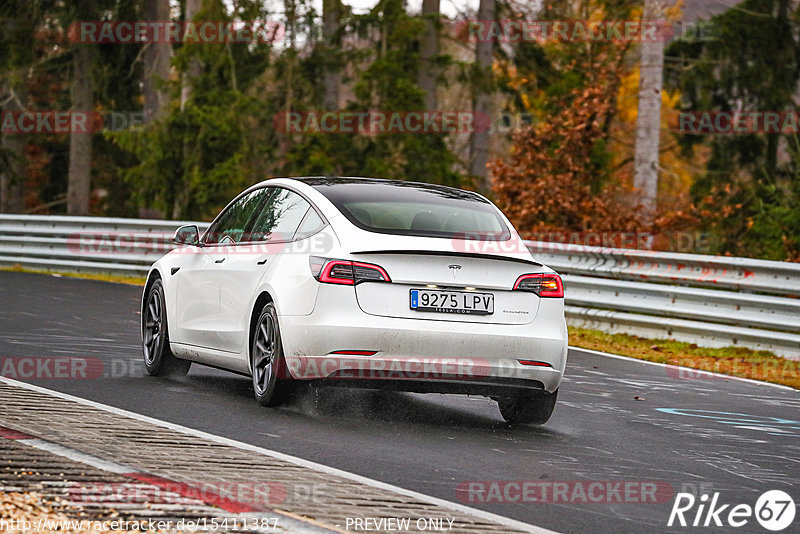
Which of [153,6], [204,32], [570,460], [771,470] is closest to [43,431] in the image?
[570,460]

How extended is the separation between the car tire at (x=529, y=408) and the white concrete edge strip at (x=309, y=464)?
2.30m

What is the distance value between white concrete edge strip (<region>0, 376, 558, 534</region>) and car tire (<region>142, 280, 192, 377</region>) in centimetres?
144

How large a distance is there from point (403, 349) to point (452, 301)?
438 millimetres

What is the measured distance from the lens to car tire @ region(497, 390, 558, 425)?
905 cm

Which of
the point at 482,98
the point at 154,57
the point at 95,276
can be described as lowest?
the point at 95,276

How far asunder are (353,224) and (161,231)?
578 inches

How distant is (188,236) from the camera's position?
406 inches

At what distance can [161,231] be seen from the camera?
22844mm

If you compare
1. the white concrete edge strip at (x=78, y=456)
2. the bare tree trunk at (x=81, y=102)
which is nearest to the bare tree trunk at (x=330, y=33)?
the bare tree trunk at (x=81, y=102)

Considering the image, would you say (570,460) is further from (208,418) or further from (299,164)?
(299,164)

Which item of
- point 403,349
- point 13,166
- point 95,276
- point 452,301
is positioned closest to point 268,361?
point 403,349

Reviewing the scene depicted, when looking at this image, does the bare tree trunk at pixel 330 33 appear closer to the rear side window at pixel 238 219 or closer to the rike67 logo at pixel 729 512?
the rear side window at pixel 238 219

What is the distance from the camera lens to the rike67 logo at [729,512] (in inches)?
251

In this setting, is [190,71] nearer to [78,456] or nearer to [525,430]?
[525,430]
